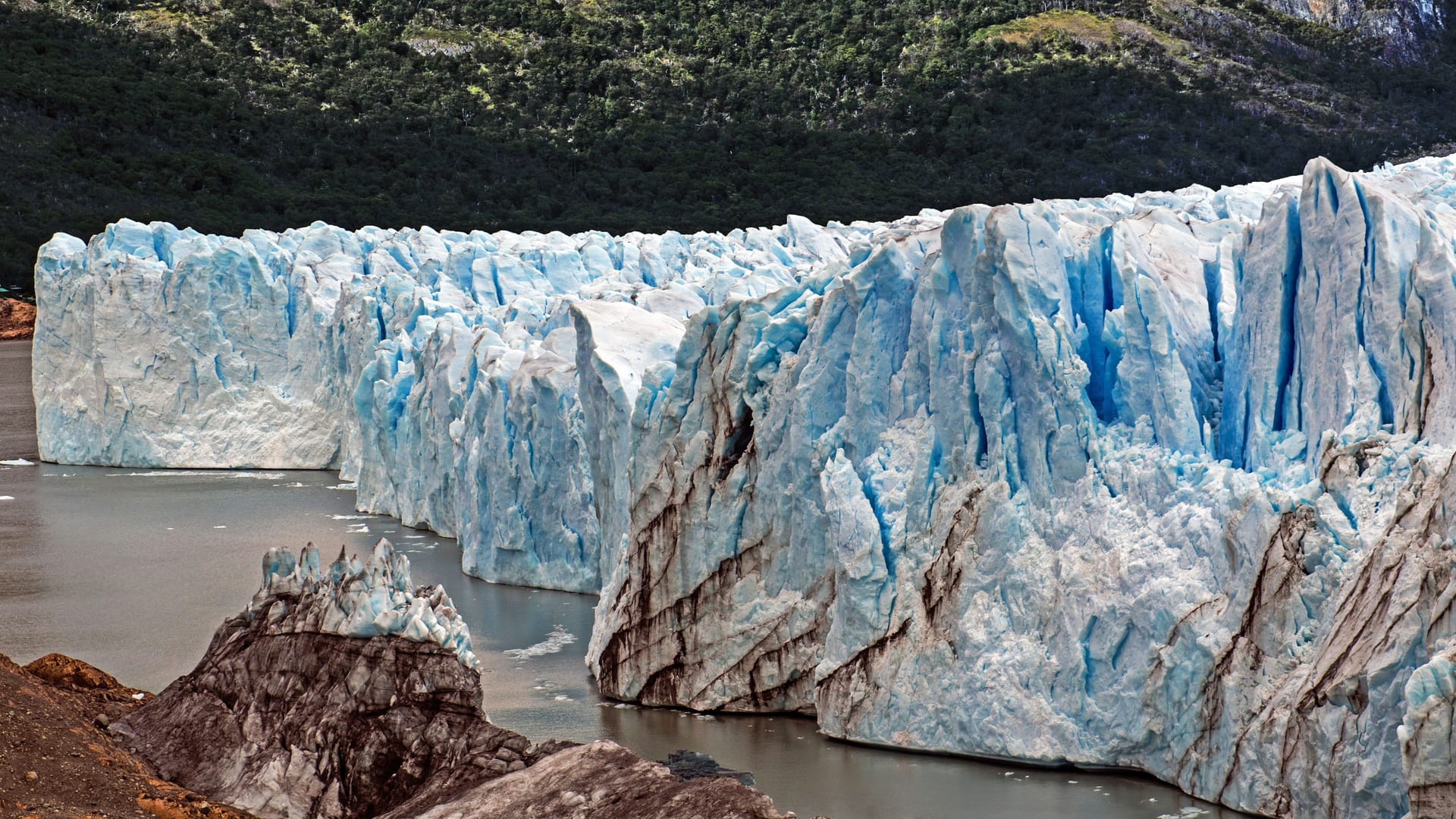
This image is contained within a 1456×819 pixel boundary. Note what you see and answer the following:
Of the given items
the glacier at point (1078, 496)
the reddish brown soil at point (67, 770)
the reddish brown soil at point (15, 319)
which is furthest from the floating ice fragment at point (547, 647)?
the reddish brown soil at point (15, 319)

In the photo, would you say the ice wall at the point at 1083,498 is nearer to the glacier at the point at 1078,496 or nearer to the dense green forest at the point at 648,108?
the glacier at the point at 1078,496

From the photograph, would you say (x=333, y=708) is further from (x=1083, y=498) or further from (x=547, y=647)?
(x=1083, y=498)

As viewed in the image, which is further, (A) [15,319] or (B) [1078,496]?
(A) [15,319]

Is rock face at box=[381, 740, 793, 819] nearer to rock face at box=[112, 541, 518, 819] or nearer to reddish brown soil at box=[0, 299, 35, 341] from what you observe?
rock face at box=[112, 541, 518, 819]

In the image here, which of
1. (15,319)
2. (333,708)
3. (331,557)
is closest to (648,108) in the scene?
(15,319)

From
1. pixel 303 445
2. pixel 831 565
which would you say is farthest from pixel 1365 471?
pixel 303 445
